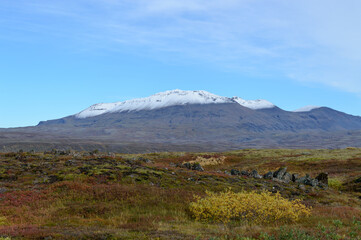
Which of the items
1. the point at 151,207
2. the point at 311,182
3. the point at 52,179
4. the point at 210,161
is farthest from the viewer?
the point at 210,161

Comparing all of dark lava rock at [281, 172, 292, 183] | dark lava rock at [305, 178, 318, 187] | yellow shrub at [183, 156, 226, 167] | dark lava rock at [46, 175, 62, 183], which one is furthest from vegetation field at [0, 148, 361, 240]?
yellow shrub at [183, 156, 226, 167]

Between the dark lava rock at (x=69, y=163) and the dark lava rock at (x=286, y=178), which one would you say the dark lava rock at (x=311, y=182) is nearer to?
the dark lava rock at (x=286, y=178)

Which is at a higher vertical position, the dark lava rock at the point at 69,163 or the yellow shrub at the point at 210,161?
the dark lava rock at the point at 69,163

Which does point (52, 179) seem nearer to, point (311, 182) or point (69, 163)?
point (69, 163)

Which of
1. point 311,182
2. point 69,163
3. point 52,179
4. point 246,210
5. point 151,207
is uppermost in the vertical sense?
point 69,163

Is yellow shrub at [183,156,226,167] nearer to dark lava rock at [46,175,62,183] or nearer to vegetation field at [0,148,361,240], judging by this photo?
vegetation field at [0,148,361,240]

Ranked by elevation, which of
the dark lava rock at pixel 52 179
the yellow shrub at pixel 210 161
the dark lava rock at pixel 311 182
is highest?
the dark lava rock at pixel 52 179

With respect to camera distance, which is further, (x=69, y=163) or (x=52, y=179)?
(x=69, y=163)

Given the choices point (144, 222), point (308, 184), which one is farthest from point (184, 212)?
point (308, 184)

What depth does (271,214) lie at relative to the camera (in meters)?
16.1

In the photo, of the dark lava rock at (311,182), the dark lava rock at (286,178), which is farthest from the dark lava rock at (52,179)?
the dark lava rock at (311,182)

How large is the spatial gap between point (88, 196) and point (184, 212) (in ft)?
21.3

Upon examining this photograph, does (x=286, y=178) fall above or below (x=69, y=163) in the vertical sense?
below

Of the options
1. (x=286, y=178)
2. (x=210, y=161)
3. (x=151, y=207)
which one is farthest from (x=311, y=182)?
(x=210, y=161)
